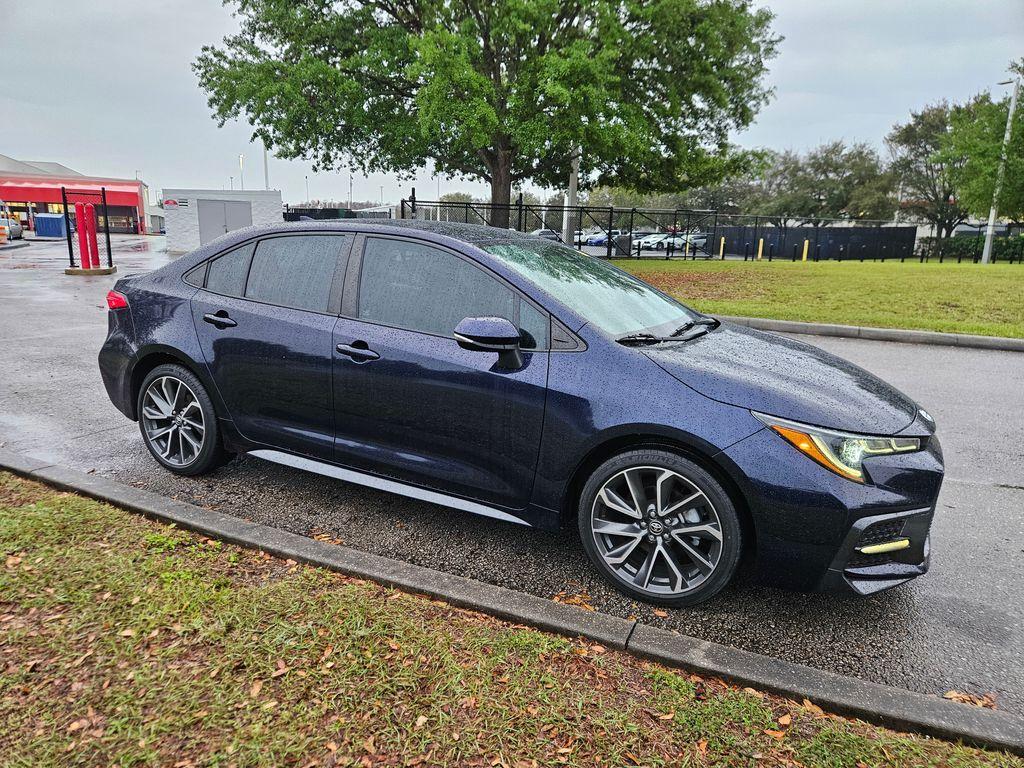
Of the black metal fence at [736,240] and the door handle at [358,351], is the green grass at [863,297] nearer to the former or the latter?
the door handle at [358,351]

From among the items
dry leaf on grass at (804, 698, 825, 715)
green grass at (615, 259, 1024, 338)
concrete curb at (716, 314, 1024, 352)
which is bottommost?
dry leaf on grass at (804, 698, 825, 715)

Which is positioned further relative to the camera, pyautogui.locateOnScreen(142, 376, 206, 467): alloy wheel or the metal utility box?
the metal utility box

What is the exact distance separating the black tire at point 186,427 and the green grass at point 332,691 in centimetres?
120

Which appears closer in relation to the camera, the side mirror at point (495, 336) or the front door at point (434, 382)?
the side mirror at point (495, 336)

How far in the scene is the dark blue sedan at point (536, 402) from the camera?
2779 millimetres

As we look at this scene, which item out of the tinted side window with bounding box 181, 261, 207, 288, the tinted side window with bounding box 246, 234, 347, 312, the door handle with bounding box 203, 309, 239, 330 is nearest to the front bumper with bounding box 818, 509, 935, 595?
the tinted side window with bounding box 246, 234, 347, 312

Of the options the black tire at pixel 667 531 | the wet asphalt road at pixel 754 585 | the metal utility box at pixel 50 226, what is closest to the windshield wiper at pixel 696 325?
the black tire at pixel 667 531

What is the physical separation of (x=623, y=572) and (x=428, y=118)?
16.1 meters

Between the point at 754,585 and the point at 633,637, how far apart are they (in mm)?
929

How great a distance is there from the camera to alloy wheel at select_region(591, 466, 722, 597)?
2926 millimetres

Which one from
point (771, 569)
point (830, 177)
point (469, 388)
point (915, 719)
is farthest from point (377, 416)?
point (830, 177)

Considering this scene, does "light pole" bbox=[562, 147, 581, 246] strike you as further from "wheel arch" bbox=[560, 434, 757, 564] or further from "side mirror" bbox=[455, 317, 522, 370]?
"wheel arch" bbox=[560, 434, 757, 564]

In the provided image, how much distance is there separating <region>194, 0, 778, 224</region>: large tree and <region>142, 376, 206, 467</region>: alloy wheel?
14080 millimetres

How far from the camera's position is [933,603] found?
3166 millimetres
